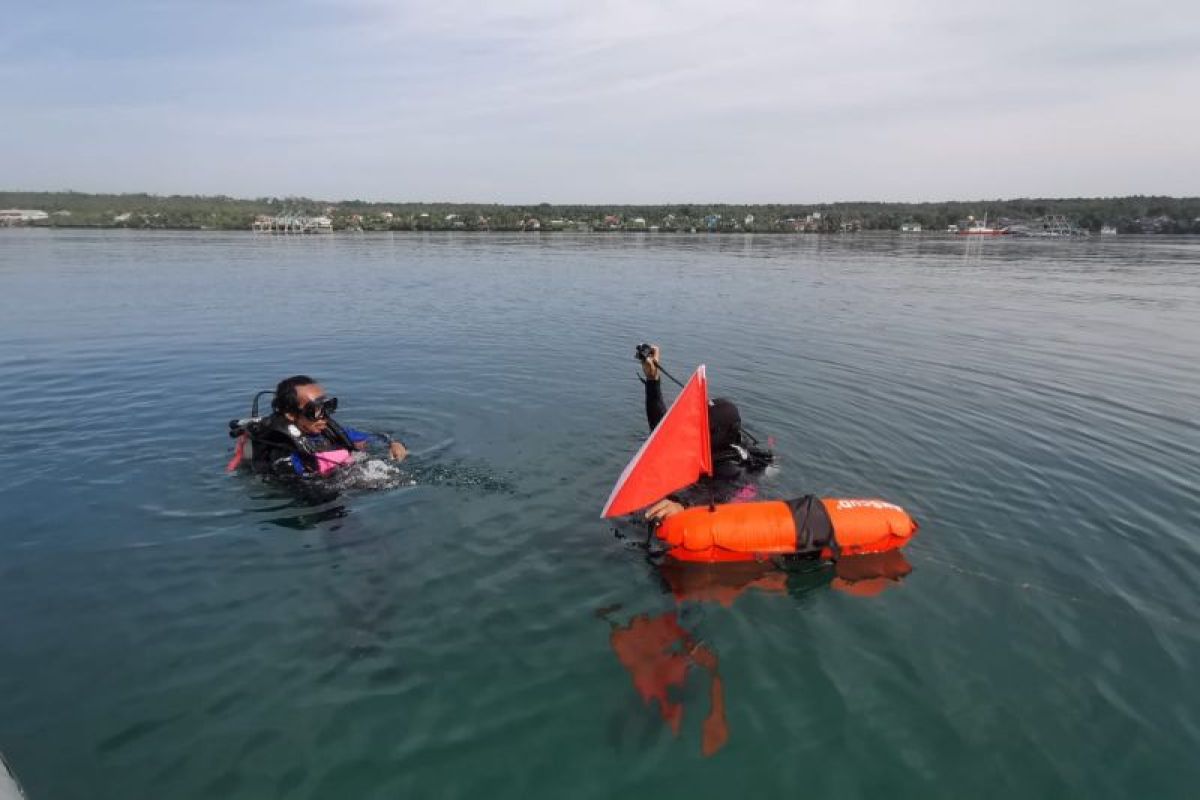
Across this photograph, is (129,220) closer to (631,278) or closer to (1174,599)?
(631,278)

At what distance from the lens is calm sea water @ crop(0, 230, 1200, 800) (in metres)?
4.93

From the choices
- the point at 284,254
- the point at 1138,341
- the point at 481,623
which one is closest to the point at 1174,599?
the point at 481,623

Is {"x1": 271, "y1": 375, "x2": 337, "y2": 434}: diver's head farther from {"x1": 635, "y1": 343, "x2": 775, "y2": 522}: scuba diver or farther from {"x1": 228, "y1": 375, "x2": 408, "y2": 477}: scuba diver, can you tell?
{"x1": 635, "y1": 343, "x2": 775, "y2": 522}: scuba diver

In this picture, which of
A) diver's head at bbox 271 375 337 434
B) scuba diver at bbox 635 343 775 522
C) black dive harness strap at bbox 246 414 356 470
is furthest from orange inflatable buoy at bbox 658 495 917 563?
diver's head at bbox 271 375 337 434

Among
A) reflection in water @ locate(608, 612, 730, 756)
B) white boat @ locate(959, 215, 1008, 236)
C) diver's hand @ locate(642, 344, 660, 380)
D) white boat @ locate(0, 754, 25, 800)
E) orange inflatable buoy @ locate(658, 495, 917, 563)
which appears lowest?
reflection in water @ locate(608, 612, 730, 756)

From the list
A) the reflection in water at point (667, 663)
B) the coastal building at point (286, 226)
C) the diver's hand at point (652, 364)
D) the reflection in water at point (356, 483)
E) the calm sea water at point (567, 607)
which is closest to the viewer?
the calm sea water at point (567, 607)

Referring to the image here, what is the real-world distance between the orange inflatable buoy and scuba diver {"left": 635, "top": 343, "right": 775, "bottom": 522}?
1.41 m

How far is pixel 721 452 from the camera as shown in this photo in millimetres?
9312

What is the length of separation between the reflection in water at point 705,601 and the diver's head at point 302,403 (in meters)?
5.12

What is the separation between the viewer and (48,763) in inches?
188

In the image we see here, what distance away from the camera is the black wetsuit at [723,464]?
360 inches

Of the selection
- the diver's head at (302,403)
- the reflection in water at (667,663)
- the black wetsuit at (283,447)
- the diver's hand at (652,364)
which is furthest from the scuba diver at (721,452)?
the black wetsuit at (283,447)

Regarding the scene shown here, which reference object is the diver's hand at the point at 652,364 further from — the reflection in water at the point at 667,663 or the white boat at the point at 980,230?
the white boat at the point at 980,230

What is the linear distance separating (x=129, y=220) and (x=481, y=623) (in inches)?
6434
